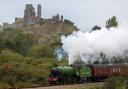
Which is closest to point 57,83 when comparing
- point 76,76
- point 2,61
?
point 76,76

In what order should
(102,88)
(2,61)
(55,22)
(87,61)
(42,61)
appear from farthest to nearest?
1. (55,22)
2. (42,61)
3. (2,61)
4. (87,61)
5. (102,88)

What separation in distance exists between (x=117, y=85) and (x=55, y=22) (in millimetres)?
119441

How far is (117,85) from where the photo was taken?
53531mm

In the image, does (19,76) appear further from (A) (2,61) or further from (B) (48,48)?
(B) (48,48)

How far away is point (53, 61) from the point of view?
78438mm

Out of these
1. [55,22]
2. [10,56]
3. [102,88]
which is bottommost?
[102,88]

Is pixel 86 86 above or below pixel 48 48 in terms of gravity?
below

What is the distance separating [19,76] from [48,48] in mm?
32390

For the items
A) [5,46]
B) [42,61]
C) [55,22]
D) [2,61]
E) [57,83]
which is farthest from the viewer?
[55,22]

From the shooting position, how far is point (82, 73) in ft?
194

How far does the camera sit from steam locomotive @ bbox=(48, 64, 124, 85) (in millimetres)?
56875

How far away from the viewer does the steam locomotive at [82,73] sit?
56875 millimetres

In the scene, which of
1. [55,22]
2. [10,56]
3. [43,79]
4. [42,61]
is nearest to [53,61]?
[42,61]

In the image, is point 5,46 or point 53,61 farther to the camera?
point 5,46
